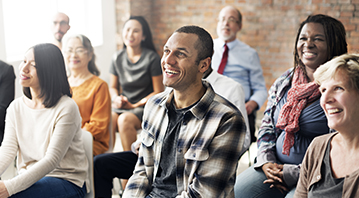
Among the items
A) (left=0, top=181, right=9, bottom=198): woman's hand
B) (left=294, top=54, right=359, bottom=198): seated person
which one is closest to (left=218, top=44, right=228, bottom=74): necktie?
(left=294, top=54, right=359, bottom=198): seated person

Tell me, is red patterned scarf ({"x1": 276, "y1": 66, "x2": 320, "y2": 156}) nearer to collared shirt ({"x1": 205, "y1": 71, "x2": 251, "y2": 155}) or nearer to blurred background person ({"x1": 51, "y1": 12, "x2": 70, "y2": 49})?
collared shirt ({"x1": 205, "y1": 71, "x2": 251, "y2": 155})

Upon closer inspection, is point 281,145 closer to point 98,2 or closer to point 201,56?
point 201,56

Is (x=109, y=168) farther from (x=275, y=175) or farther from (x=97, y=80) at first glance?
(x=275, y=175)

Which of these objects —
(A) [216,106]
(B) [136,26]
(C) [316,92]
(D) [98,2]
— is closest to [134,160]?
(A) [216,106]

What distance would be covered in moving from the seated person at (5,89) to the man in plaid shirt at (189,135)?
1213 millimetres

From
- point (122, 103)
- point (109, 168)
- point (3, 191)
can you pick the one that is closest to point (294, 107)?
point (109, 168)

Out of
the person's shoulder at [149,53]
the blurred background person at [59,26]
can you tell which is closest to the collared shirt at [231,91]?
the person's shoulder at [149,53]

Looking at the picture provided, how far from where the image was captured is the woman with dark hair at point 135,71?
134 inches

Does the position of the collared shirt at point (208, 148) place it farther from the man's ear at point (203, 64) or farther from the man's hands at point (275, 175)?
the man's hands at point (275, 175)

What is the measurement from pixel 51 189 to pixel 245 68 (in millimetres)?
2131

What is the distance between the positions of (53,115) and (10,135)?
27 cm

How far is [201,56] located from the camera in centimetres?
161

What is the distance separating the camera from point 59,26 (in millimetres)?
3115

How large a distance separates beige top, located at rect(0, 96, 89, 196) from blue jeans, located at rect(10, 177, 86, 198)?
0.03 m
